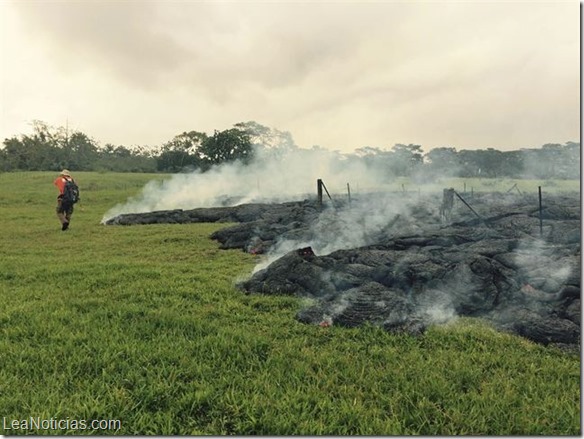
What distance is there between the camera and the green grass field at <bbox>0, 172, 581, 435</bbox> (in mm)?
3680

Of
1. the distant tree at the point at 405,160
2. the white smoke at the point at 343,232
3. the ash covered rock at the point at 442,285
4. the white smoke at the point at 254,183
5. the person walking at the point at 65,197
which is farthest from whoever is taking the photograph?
the distant tree at the point at 405,160

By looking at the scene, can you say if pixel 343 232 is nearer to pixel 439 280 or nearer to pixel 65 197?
pixel 439 280

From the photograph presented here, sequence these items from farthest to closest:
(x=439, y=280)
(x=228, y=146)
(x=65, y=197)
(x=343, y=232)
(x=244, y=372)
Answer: (x=228, y=146), (x=65, y=197), (x=343, y=232), (x=439, y=280), (x=244, y=372)

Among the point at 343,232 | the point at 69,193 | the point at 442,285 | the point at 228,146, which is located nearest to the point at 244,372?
the point at 442,285

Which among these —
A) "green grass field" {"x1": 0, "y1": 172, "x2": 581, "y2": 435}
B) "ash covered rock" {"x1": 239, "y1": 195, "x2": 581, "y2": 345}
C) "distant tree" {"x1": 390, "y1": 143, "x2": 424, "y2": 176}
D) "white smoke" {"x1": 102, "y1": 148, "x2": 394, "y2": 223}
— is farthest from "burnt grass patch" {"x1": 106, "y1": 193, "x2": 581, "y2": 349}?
"distant tree" {"x1": 390, "y1": 143, "x2": 424, "y2": 176}

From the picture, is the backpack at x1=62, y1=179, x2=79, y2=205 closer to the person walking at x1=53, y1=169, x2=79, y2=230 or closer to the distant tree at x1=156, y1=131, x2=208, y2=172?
the person walking at x1=53, y1=169, x2=79, y2=230

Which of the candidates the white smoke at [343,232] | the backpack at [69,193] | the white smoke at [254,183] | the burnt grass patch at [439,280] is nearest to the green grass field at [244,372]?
the burnt grass patch at [439,280]

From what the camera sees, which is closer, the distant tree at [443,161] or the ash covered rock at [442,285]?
the ash covered rock at [442,285]

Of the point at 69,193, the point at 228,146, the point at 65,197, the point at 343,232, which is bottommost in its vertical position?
the point at 343,232

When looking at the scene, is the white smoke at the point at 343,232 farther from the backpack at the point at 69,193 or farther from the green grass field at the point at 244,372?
the backpack at the point at 69,193

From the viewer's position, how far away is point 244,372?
4543mm

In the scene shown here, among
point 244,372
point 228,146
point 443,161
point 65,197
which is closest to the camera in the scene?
point 244,372

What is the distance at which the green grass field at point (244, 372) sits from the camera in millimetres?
3680

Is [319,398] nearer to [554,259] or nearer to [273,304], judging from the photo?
[273,304]
